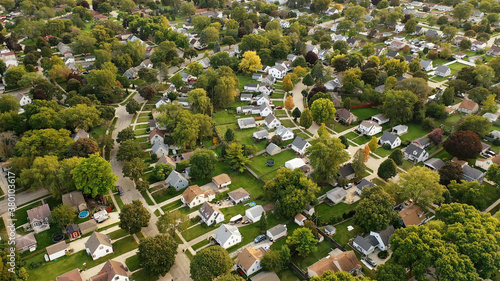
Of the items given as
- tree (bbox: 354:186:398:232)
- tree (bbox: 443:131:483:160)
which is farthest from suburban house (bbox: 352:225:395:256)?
tree (bbox: 443:131:483:160)

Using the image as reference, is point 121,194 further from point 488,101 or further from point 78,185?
point 488,101

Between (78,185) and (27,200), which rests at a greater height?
(78,185)

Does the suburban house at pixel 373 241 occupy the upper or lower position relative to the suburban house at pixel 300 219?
upper

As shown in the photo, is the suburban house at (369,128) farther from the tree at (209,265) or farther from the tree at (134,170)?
the tree at (134,170)

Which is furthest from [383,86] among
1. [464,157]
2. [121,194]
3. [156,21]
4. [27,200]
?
[156,21]

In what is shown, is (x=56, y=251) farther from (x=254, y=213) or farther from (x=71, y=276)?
(x=254, y=213)

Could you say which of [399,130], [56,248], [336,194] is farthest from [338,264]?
[399,130]

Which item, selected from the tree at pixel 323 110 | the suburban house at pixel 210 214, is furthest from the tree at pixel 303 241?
the tree at pixel 323 110
